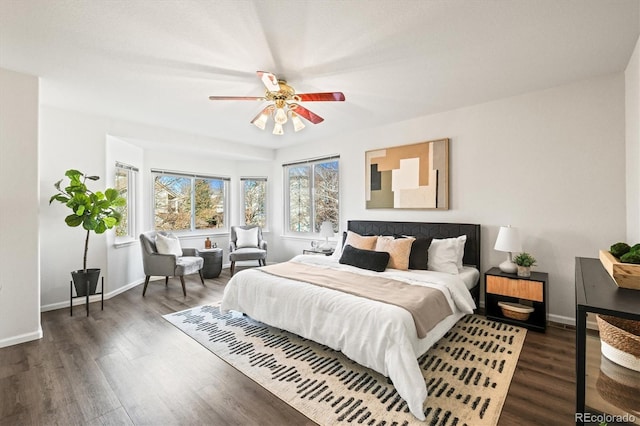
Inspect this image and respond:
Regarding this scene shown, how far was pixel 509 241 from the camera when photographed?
317cm

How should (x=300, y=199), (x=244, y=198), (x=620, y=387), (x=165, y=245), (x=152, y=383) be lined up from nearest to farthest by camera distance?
(x=620, y=387)
(x=152, y=383)
(x=165, y=245)
(x=300, y=199)
(x=244, y=198)

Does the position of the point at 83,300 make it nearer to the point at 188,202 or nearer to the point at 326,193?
the point at 188,202

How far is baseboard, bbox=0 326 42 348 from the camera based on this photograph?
2736mm

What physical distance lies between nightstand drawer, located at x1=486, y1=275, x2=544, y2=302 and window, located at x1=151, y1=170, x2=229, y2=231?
527 cm

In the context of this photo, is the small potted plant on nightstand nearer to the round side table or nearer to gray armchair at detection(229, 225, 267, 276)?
gray armchair at detection(229, 225, 267, 276)

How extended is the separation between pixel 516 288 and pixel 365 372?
2.00 meters

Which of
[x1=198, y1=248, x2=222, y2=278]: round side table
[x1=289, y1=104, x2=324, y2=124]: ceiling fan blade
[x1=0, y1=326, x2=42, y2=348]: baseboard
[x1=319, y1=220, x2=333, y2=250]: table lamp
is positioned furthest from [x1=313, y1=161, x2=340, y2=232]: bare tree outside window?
[x1=0, y1=326, x2=42, y2=348]: baseboard

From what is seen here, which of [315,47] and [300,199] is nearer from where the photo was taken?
[315,47]

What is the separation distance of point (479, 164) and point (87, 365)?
15.3 feet

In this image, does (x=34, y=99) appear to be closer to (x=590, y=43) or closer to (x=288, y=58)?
(x=288, y=58)

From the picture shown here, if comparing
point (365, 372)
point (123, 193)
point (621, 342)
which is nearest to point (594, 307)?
point (621, 342)

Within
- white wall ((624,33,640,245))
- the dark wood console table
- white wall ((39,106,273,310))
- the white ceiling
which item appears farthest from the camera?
white wall ((39,106,273,310))

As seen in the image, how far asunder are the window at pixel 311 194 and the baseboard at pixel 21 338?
410 centimetres

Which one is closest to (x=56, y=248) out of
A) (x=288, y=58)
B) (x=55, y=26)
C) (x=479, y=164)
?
(x=55, y=26)
